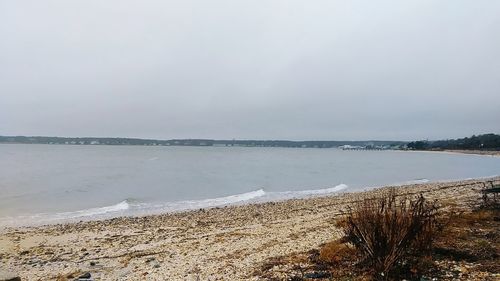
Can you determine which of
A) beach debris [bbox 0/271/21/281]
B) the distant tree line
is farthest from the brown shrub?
the distant tree line

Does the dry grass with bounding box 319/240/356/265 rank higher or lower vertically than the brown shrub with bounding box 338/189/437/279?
lower

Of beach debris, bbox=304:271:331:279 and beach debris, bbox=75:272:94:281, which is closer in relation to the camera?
beach debris, bbox=304:271:331:279

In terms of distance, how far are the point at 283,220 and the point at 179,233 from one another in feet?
15.5

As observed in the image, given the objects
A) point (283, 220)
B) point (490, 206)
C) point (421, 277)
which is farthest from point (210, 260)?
point (490, 206)

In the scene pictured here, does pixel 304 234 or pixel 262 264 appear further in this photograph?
pixel 304 234

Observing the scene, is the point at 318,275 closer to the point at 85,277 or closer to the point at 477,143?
the point at 85,277

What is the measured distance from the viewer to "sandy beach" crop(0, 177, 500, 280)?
381 inches

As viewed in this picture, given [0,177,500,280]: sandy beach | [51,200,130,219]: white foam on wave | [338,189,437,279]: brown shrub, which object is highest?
[338,189,437,279]: brown shrub

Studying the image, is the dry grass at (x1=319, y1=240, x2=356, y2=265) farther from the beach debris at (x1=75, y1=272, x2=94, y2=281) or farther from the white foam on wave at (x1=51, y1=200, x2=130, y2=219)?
the white foam on wave at (x1=51, y1=200, x2=130, y2=219)

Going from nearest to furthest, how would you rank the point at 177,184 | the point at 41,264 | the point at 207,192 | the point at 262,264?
the point at 262,264, the point at 41,264, the point at 207,192, the point at 177,184

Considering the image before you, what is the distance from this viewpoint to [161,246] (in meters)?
13.1

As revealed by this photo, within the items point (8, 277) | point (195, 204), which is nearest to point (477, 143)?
point (195, 204)

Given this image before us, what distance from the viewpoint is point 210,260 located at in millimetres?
10188

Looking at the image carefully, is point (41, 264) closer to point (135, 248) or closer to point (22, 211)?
point (135, 248)
